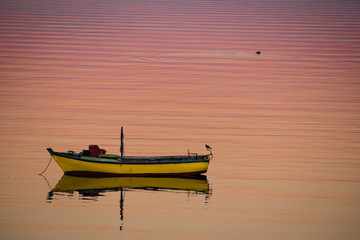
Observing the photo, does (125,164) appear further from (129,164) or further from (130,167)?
(130,167)

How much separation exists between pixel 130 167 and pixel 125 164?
0.35 meters

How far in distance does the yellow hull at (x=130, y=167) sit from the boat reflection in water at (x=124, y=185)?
414mm

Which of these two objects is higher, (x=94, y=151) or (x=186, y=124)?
(x=186, y=124)

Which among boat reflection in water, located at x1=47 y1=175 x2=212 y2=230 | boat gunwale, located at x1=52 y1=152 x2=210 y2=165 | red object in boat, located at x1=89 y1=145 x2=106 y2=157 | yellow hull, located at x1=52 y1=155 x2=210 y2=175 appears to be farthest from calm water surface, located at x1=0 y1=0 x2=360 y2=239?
red object in boat, located at x1=89 y1=145 x2=106 y2=157

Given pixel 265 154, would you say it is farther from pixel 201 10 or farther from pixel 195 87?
pixel 201 10

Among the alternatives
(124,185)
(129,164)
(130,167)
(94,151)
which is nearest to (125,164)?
(129,164)

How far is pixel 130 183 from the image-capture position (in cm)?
4481

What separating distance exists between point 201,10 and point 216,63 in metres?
72.6

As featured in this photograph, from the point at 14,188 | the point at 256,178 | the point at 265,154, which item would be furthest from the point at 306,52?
the point at 14,188

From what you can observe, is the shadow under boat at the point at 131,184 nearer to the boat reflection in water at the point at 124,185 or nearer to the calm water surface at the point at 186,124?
the boat reflection in water at the point at 124,185

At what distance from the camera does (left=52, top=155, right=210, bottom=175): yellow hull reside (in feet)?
148

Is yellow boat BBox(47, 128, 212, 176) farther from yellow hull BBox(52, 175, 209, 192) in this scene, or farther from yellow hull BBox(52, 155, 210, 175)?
yellow hull BBox(52, 175, 209, 192)

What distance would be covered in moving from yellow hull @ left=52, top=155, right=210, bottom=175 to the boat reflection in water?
41 centimetres

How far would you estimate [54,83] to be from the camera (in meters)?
75.0
